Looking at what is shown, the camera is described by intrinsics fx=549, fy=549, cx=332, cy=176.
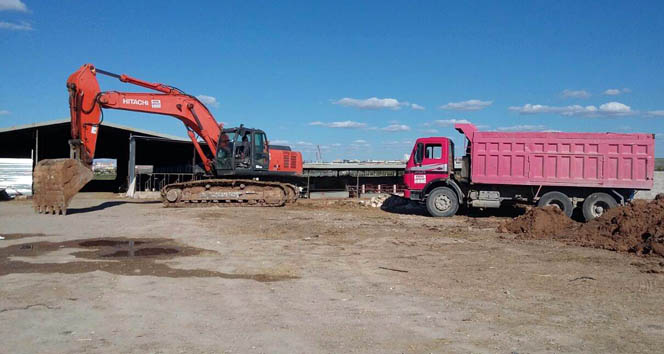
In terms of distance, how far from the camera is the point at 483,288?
7.79 metres

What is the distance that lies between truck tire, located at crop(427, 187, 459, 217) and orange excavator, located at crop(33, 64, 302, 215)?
615 cm

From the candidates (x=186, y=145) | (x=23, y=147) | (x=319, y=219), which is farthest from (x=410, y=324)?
(x=23, y=147)

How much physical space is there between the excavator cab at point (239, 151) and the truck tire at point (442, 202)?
23.0ft

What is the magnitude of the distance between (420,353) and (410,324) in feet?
3.10

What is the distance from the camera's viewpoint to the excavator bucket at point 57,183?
677 inches

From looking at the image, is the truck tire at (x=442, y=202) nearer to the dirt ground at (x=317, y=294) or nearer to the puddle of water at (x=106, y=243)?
the dirt ground at (x=317, y=294)

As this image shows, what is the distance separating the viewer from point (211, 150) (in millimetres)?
21812

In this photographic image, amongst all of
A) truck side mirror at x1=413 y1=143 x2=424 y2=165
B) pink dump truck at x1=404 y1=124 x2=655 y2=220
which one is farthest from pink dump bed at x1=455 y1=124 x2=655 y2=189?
truck side mirror at x1=413 y1=143 x2=424 y2=165

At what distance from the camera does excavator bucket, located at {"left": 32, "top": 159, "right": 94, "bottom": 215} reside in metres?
17.2

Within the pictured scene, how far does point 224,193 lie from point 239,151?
177 centimetres

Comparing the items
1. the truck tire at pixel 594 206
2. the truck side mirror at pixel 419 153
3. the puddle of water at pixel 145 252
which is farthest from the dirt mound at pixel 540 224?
the puddle of water at pixel 145 252

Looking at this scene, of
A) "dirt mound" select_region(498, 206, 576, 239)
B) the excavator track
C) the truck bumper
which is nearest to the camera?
"dirt mound" select_region(498, 206, 576, 239)

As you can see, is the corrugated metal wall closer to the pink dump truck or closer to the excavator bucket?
the excavator bucket

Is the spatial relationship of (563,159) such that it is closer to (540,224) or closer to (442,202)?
(442,202)
